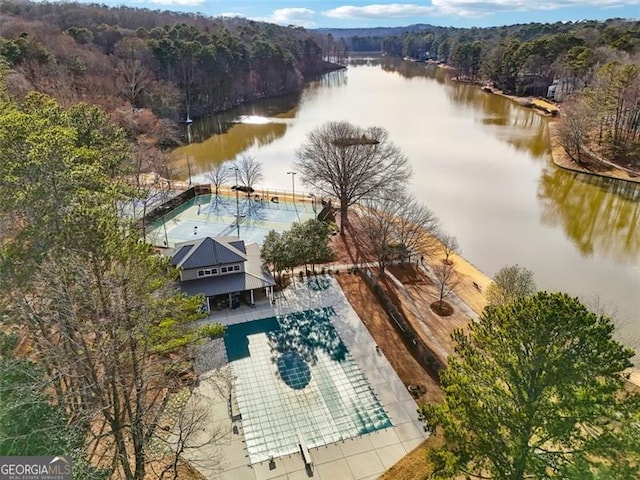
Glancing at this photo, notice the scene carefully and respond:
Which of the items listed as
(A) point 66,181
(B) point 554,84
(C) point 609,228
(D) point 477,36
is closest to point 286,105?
(B) point 554,84

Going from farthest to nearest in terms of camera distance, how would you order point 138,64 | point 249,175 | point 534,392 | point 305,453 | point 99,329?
point 138,64
point 249,175
point 305,453
point 99,329
point 534,392

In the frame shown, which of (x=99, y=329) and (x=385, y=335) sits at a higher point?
(x=99, y=329)

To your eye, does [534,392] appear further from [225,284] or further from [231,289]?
[225,284]

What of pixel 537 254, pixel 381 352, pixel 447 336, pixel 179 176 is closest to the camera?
pixel 381 352

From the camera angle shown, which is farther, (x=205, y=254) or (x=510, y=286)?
(x=205, y=254)

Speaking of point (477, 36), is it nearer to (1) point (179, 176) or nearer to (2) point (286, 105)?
(2) point (286, 105)

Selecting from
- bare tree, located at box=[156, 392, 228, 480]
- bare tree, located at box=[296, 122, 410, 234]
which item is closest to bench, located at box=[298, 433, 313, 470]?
bare tree, located at box=[156, 392, 228, 480]

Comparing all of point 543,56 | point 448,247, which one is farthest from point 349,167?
point 543,56
